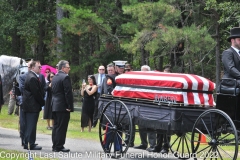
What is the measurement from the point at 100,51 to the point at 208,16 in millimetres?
7811

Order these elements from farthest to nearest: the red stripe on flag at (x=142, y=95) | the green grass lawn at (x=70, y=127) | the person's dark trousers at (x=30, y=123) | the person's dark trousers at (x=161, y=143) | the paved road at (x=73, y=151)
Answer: the green grass lawn at (x=70, y=127) → the person's dark trousers at (x=161, y=143) → the person's dark trousers at (x=30, y=123) → the paved road at (x=73, y=151) → the red stripe on flag at (x=142, y=95)

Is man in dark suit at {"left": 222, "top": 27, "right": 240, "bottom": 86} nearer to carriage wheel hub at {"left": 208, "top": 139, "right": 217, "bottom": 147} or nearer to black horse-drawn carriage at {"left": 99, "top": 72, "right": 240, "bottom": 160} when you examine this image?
black horse-drawn carriage at {"left": 99, "top": 72, "right": 240, "bottom": 160}

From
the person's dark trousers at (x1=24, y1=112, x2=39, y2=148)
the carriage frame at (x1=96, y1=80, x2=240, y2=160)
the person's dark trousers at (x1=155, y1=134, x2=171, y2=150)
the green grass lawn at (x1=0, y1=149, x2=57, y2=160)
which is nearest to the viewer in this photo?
the carriage frame at (x1=96, y1=80, x2=240, y2=160)

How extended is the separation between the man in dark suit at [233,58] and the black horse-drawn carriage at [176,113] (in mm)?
206

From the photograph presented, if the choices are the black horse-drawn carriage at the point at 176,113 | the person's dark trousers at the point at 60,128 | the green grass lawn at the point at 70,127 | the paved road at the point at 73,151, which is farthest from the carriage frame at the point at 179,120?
the green grass lawn at the point at 70,127

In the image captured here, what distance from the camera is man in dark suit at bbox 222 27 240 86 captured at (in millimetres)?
10125

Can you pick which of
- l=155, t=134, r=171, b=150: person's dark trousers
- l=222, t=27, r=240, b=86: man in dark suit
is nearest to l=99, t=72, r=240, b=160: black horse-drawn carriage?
l=222, t=27, r=240, b=86: man in dark suit

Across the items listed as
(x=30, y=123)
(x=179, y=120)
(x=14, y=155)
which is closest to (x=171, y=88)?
(x=179, y=120)

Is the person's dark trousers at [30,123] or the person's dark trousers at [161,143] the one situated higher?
the person's dark trousers at [30,123]

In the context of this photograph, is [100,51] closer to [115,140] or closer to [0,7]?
[0,7]

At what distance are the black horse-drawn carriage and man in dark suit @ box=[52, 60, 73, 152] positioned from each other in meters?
0.71

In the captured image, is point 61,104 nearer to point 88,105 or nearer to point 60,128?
point 60,128

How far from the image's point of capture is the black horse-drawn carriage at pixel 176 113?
1009cm

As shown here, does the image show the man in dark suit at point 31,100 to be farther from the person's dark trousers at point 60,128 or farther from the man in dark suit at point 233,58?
the man in dark suit at point 233,58
